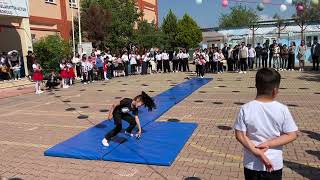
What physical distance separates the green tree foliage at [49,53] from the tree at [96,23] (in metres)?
6.15

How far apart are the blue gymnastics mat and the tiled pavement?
0.18 meters

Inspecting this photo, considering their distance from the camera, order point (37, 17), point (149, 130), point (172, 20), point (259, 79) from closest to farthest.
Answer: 1. point (259, 79)
2. point (149, 130)
3. point (37, 17)
4. point (172, 20)

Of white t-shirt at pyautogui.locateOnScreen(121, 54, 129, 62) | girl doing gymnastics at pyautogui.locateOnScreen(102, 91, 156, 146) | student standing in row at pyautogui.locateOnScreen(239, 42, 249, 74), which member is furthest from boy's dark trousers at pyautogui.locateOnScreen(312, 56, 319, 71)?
girl doing gymnastics at pyautogui.locateOnScreen(102, 91, 156, 146)

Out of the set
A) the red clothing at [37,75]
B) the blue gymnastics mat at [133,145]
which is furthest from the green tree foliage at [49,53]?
the blue gymnastics mat at [133,145]

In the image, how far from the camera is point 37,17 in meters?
25.9

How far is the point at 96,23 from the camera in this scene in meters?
28.0

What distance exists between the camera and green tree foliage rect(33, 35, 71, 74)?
2159 cm

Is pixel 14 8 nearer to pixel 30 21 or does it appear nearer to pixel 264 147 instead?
pixel 30 21

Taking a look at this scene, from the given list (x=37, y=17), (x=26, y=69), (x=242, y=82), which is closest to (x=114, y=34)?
(x=37, y=17)

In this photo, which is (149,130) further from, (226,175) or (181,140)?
(226,175)

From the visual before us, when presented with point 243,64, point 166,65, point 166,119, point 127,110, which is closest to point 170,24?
point 166,65

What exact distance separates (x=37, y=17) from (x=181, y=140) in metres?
21.3

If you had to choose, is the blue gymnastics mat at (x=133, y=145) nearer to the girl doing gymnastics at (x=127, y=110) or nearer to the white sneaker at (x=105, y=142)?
the white sneaker at (x=105, y=142)

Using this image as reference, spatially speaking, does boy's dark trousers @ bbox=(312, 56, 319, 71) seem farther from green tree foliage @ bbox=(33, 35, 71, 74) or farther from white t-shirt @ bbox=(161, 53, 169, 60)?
green tree foliage @ bbox=(33, 35, 71, 74)
